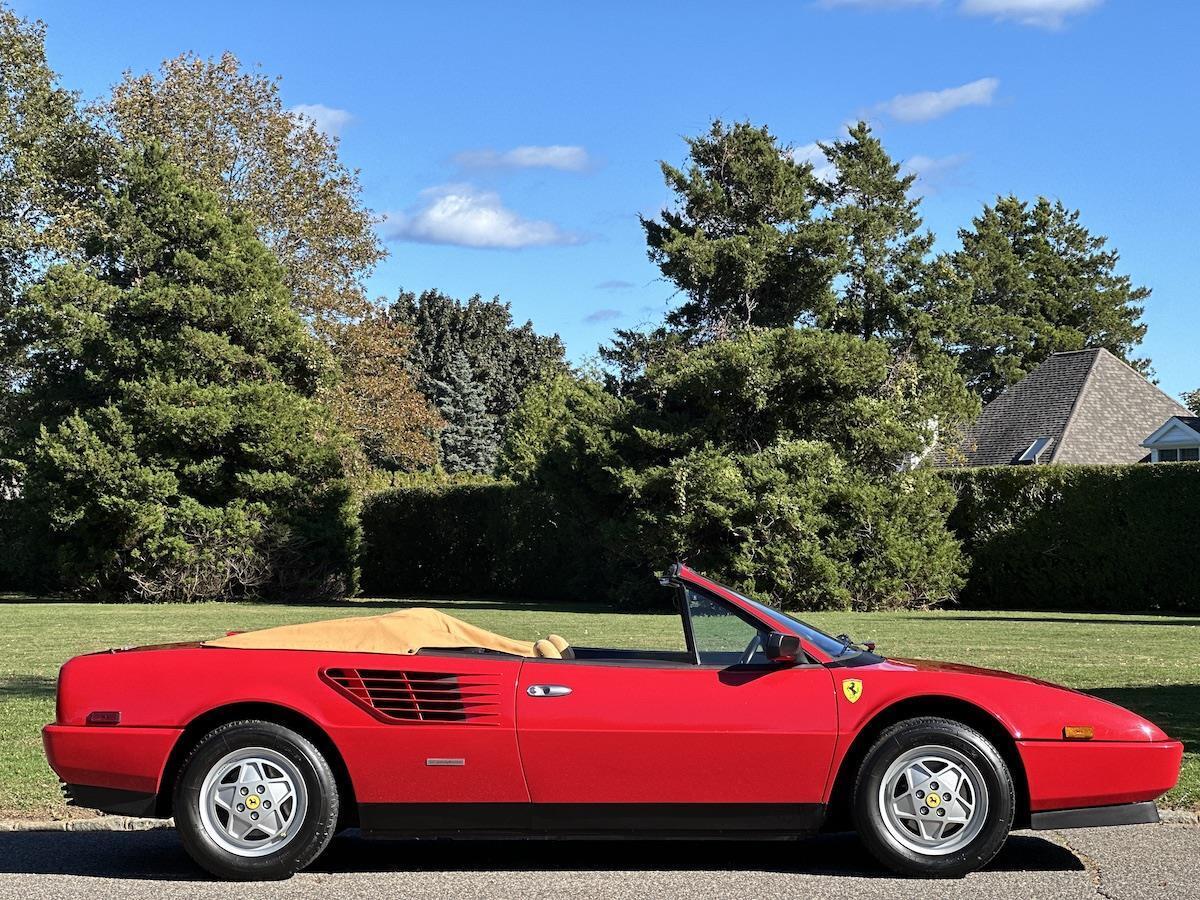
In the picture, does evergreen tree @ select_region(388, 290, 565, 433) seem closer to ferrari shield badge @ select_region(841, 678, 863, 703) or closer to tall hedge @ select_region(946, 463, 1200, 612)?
tall hedge @ select_region(946, 463, 1200, 612)

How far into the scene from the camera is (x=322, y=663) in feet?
20.0

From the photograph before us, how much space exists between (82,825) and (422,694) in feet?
7.64

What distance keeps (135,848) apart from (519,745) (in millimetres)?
2166

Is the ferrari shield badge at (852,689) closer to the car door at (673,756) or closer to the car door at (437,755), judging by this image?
the car door at (673,756)

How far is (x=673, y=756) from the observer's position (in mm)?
5902

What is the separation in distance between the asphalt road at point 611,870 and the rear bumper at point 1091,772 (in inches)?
12.9

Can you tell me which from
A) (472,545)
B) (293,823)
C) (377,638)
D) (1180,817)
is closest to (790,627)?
(377,638)

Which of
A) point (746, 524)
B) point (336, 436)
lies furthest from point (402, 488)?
point (746, 524)

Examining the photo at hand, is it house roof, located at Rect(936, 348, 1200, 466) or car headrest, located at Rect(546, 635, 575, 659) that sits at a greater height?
house roof, located at Rect(936, 348, 1200, 466)

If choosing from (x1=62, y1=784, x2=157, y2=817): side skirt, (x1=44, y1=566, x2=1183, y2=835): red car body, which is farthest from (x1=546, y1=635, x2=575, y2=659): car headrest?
(x1=62, y1=784, x2=157, y2=817): side skirt

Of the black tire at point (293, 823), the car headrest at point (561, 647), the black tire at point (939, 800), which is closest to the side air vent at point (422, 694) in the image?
the black tire at point (293, 823)

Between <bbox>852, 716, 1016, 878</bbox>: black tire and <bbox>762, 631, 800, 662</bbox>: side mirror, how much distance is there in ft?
1.73

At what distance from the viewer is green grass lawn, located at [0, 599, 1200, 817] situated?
9.59 m

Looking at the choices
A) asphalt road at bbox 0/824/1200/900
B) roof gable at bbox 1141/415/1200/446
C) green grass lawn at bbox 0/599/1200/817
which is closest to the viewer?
asphalt road at bbox 0/824/1200/900
